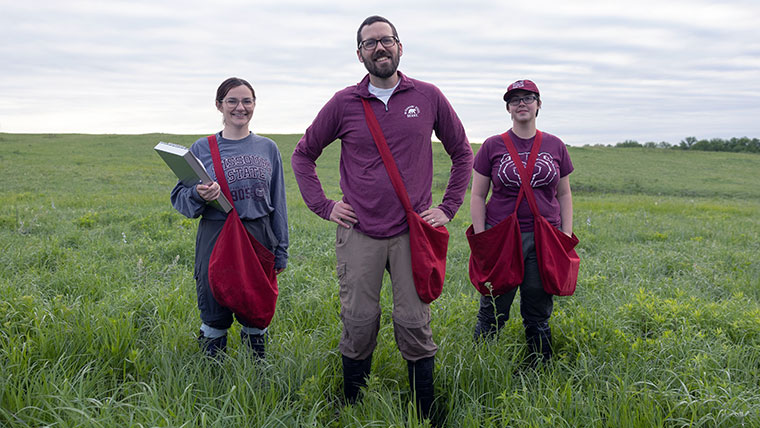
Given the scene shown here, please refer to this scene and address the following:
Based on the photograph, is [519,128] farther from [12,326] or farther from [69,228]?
[69,228]

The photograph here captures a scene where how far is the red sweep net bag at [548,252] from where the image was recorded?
357cm

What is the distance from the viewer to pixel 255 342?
3.65 meters

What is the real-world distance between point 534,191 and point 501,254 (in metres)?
0.53

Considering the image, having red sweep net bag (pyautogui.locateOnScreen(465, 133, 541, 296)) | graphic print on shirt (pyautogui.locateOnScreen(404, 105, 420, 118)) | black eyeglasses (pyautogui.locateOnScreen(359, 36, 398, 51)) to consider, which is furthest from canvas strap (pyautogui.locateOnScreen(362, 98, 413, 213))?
red sweep net bag (pyautogui.locateOnScreen(465, 133, 541, 296))

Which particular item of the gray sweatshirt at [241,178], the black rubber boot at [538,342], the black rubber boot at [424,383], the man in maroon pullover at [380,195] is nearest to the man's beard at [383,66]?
the man in maroon pullover at [380,195]

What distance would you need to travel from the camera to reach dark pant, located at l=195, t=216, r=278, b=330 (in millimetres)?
3426

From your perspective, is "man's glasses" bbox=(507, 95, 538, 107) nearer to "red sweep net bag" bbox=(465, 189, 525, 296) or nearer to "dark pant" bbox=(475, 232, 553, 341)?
"red sweep net bag" bbox=(465, 189, 525, 296)

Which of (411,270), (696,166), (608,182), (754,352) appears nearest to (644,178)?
(608,182)

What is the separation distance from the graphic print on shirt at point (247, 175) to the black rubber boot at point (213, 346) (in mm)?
1049

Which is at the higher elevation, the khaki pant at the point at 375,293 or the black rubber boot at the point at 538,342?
the khaki pant at the point at 375,293

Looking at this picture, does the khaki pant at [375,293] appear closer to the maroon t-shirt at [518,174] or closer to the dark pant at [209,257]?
the dark pant at [209,257]

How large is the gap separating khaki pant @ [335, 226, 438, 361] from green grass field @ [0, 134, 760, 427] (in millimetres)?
312

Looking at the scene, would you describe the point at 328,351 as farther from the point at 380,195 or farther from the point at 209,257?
the point at 380,195

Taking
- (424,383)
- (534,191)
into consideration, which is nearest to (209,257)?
(424,383)
